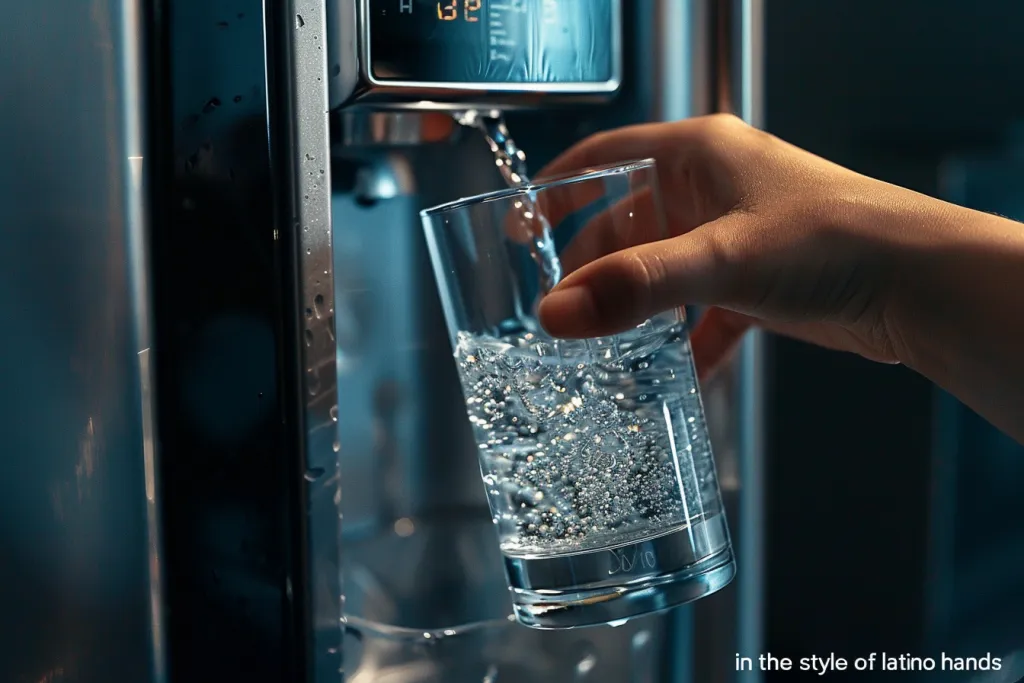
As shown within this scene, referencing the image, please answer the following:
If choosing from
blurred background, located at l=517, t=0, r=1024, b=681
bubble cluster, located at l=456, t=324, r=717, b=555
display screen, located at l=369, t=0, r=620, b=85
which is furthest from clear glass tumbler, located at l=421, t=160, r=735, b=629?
blurred background, located at l=517, t=0, r=1024, b=681

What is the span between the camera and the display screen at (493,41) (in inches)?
22.4

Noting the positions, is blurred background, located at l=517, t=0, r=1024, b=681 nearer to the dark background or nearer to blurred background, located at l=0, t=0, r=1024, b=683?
the dark background

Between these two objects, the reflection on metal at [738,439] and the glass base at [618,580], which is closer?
the glass base at [618,580]

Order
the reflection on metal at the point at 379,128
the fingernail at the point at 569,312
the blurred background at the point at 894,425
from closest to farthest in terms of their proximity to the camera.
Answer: the fingernail at the point at 569,312, the reflection on metal at the point at 379,128, the blurred background at the point at 894,425

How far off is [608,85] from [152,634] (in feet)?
1.34

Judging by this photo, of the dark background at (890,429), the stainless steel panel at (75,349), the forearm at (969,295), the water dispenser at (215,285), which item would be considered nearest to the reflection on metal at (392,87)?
the water dispenser at (215,285)

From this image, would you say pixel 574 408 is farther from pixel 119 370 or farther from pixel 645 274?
pixel 119 370

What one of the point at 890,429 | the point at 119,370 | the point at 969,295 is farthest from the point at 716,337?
the point at 890,429

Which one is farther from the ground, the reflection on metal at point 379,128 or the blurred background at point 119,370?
the reflection on metal at point 379,128

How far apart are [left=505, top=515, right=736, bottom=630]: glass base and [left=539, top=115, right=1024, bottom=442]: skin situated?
119 millimetres

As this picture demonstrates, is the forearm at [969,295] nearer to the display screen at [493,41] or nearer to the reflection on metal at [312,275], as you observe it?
the display screen at [493,41]

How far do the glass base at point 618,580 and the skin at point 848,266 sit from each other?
0.12m

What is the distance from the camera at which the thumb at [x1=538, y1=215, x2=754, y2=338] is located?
0.49 m

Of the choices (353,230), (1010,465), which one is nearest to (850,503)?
(1010,465)
